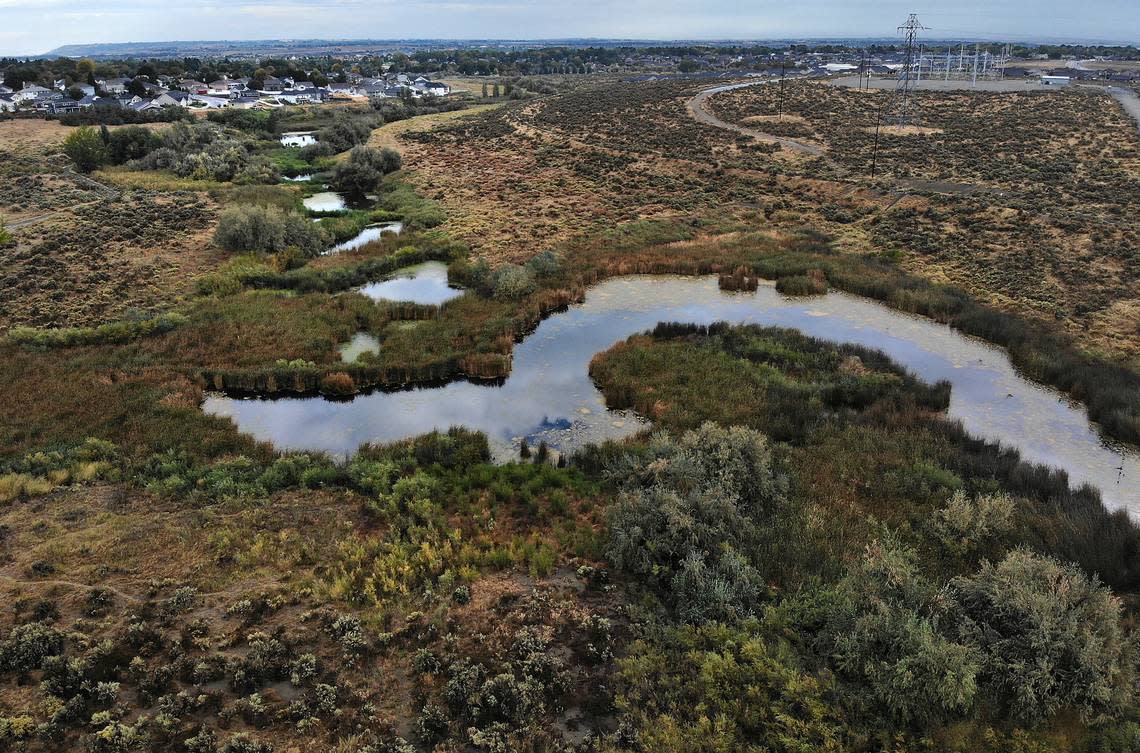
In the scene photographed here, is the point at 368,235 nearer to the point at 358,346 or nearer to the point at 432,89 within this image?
the point at 358,346

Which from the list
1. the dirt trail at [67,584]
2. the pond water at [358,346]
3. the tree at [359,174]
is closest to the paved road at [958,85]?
the tree at [359,174]

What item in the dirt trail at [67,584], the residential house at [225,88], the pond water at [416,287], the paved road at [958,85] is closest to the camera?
the dirt trail at [67,584]

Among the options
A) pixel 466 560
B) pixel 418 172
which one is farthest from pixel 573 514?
pixel 418 172

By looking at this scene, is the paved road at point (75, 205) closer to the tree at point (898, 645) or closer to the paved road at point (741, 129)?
the tree at point (898, 645)

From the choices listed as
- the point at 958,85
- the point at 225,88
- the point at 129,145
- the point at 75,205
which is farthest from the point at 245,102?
the point at 958,85

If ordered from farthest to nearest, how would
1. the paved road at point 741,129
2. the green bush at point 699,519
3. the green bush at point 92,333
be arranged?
the paved road at point 741,129, the green bush at point 92,333, the green bush at point 699,519

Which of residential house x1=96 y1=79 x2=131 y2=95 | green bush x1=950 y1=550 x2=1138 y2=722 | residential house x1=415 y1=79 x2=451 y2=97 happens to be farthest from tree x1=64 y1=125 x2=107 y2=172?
residential house x1=415 y1=79 x2=451 y2=97
